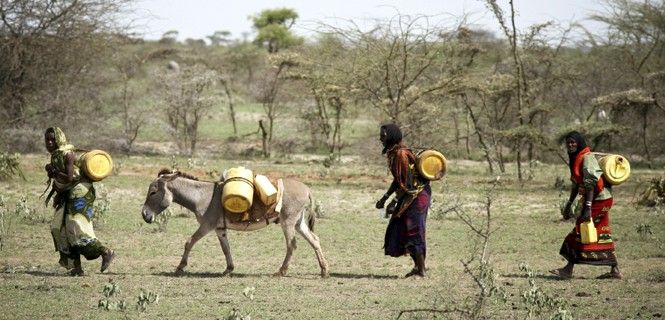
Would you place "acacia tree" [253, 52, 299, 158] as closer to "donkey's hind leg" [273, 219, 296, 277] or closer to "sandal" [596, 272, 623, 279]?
"donkey's hind leg" [273, 219, 296, 277]

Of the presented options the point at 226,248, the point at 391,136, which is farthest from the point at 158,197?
the point at 391,136

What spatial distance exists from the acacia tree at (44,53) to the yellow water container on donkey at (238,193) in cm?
1795

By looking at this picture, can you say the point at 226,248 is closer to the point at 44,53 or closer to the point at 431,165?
the point at 431,165

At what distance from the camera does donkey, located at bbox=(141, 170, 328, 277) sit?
11.6 metres

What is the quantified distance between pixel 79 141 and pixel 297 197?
59.9ft

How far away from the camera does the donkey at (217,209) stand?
38.2ft

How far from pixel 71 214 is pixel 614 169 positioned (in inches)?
251

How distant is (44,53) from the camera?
1135 inches

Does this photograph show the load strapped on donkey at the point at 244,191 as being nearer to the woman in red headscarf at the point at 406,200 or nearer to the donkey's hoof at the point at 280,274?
the donkey's hoof at the point at 280,274

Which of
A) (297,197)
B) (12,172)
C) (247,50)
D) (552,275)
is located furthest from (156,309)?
(247,50)

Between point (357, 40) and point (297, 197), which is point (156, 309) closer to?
point (297, 197)

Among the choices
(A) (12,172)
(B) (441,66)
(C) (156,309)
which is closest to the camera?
(C) (156,309)

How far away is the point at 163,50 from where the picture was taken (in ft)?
150

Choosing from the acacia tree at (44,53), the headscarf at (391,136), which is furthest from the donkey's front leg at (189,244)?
the acacia tree at (44,53)
